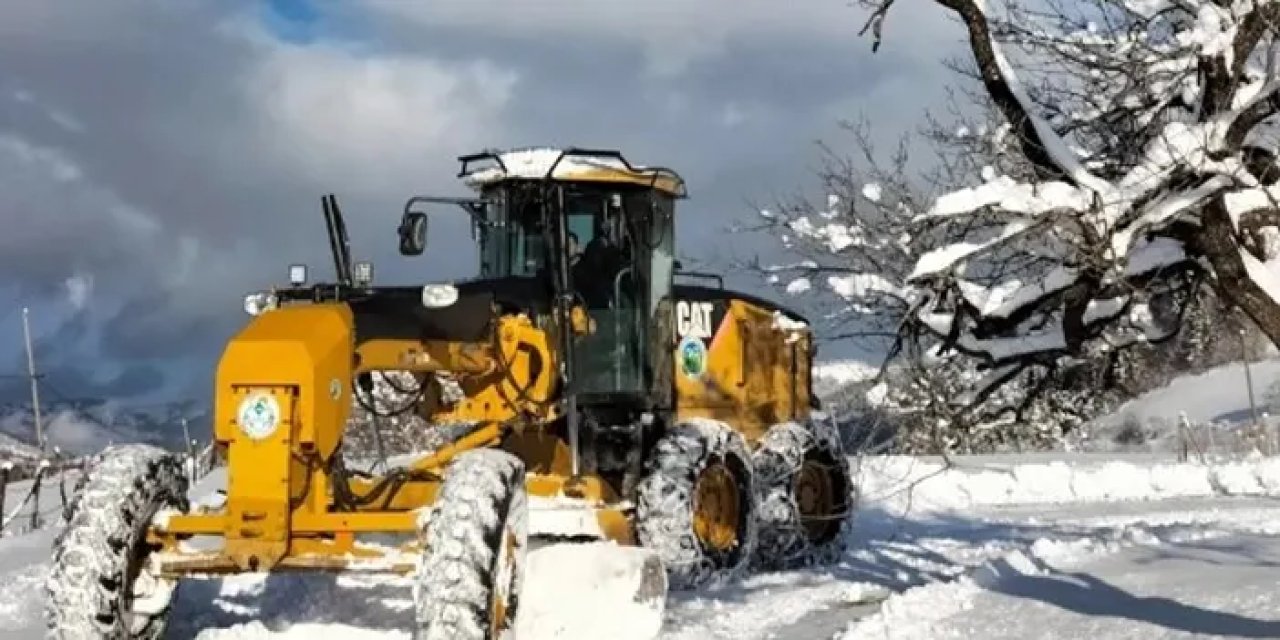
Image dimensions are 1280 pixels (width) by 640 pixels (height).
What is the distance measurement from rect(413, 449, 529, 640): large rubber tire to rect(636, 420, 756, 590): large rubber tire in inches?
113

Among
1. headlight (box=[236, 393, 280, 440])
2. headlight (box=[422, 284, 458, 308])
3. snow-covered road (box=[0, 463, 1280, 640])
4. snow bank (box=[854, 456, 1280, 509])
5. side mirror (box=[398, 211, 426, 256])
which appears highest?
side mirror (box=[398, 211, 426, 256])

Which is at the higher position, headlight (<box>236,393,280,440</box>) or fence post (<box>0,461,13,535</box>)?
headlight (<box>236,393,280,440</box>)

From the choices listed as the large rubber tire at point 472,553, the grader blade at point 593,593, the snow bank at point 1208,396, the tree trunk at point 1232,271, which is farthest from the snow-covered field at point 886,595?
the snow bank at point 1208,396

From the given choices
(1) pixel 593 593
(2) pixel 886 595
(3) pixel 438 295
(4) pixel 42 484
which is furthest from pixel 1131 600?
(4) pixel 42 484

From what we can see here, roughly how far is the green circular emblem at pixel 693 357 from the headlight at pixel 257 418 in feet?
18.6

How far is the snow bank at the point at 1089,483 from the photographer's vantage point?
25.8 meters

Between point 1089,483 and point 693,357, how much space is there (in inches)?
574

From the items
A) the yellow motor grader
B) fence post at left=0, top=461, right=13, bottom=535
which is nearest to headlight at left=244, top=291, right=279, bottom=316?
the yellow motor grader

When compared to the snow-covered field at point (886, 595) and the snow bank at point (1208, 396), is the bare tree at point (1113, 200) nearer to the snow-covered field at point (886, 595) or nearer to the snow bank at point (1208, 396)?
the snow-covered field at point (886, 595)

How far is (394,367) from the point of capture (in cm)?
1080

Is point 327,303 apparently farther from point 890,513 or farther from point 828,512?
point 890,513

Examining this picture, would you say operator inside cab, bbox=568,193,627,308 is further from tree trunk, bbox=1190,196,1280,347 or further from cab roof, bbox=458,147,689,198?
tree trunk, bbox=1190,196,1280,347

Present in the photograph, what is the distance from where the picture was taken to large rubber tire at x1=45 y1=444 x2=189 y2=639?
30.1 ft

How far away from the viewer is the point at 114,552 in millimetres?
9328
